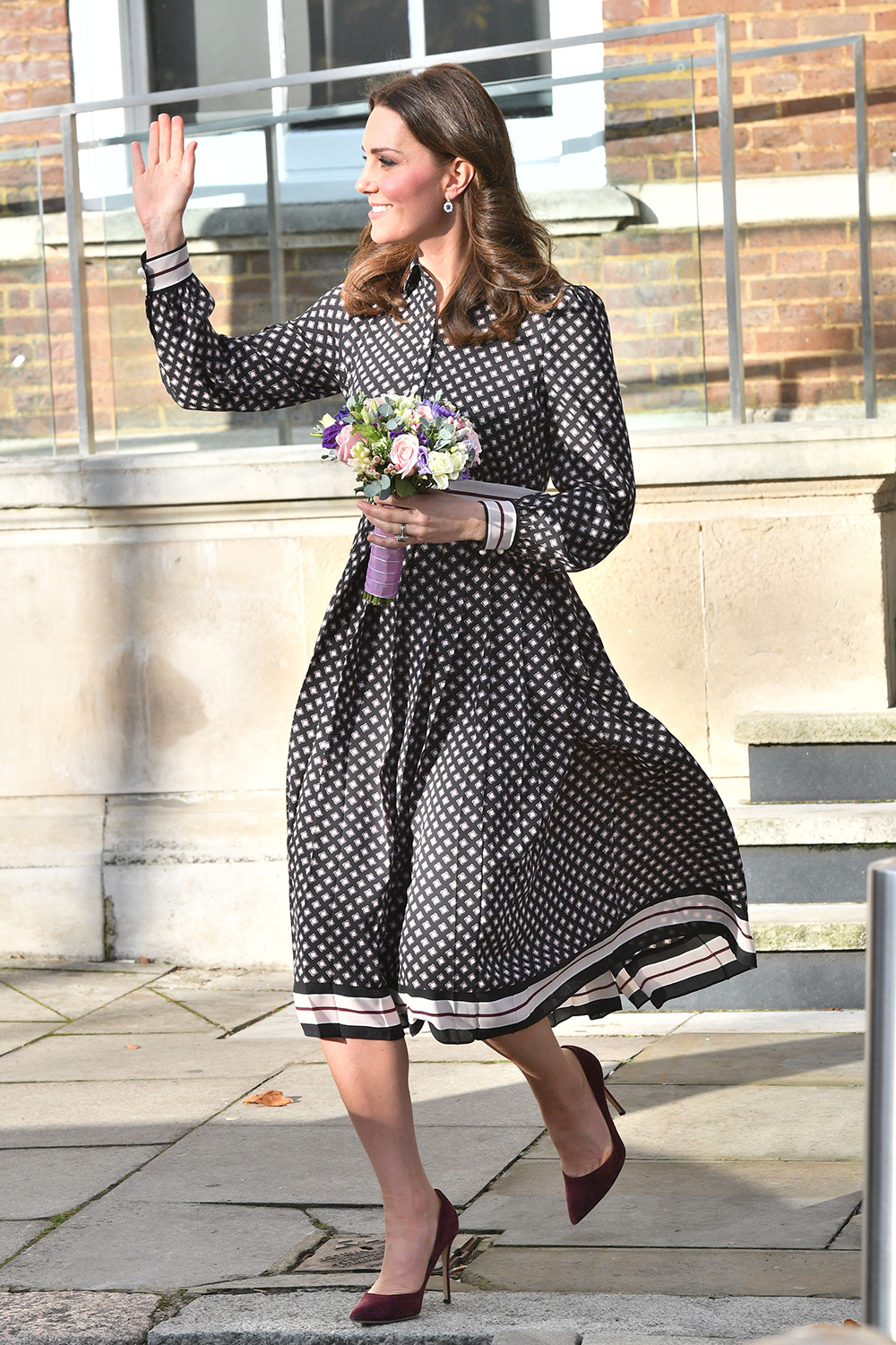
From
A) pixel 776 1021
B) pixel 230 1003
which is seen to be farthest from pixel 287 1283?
pixel 230 1003

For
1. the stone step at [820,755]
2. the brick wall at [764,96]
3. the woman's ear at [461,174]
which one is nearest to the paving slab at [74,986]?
the stone step at [820,755]

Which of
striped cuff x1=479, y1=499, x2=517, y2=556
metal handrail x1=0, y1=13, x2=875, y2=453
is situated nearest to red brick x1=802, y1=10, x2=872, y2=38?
metal handrail x1=0, y1=13, x2=875, y2=453

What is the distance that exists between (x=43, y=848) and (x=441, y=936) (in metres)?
3.33

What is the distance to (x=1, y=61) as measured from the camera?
7.30 meters

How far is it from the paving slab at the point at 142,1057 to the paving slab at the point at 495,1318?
164cm

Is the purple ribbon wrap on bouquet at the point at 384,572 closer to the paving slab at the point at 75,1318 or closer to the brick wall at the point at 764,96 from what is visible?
the paving slab at the point at 75,1318

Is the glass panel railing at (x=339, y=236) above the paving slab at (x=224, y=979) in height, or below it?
above

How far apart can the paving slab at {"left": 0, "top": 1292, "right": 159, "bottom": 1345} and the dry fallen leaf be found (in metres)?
1.20

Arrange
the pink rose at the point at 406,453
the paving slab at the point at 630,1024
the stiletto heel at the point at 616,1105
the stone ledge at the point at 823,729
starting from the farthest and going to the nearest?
the stone ledge at the point at 823,729 < the paving slab at the point at 630,1024 < the stiletto heel at the point at 616,1105 < the pink rose at the point at 406,453

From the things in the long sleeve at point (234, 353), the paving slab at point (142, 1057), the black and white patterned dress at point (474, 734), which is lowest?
the paving slab at point (142, 1057)

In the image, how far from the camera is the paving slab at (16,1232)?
3393 mm

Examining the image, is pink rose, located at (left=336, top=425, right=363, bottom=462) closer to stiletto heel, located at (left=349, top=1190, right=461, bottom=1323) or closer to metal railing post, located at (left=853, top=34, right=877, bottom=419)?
stiletto heel, located at (left=349, top=1190, right=461, bottom=1323)

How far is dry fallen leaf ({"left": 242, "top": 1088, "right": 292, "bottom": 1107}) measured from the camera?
14.1ft

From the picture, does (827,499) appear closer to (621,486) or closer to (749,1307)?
(621,486)
